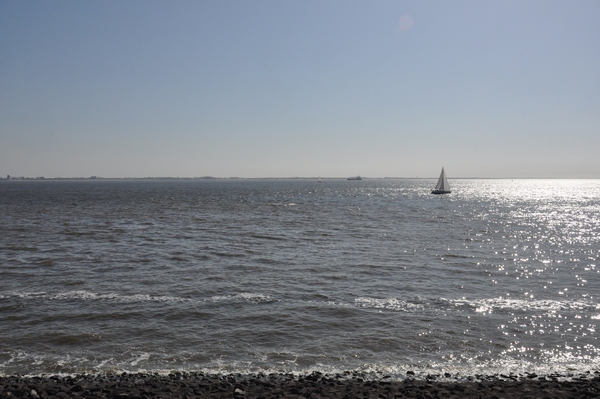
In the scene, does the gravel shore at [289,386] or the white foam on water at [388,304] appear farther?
the white foam on water at [388,304]

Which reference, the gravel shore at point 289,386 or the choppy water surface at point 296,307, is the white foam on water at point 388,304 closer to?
the choppy water surface at point 296,307

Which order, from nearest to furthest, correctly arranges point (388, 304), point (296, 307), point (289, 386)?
point (289, 386), point (296, 307), point (388, 304)

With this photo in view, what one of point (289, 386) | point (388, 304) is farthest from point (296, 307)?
point (289, 386)

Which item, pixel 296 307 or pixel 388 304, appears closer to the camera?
pixel 296 307

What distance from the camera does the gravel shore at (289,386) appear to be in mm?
9781

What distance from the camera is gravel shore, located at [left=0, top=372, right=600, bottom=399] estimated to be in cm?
978

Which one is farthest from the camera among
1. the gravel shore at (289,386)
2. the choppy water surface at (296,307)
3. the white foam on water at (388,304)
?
the white foam on water at (388,304)

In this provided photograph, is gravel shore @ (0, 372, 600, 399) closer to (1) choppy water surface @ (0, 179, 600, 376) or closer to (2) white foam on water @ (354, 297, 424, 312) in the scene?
(1) choppy water surface @ (0, 179, 600, 376)

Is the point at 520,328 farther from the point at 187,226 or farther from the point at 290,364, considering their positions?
the point at 187,226

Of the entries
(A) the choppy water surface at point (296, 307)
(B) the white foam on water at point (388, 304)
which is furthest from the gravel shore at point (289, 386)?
(B) the white foam on water at point (388, 304)

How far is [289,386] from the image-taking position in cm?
1033

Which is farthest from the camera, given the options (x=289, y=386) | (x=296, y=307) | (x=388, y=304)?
(x=388, y=304)

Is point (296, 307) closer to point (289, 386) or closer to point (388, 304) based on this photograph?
point (388, 304)

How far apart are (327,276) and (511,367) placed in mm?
11650
